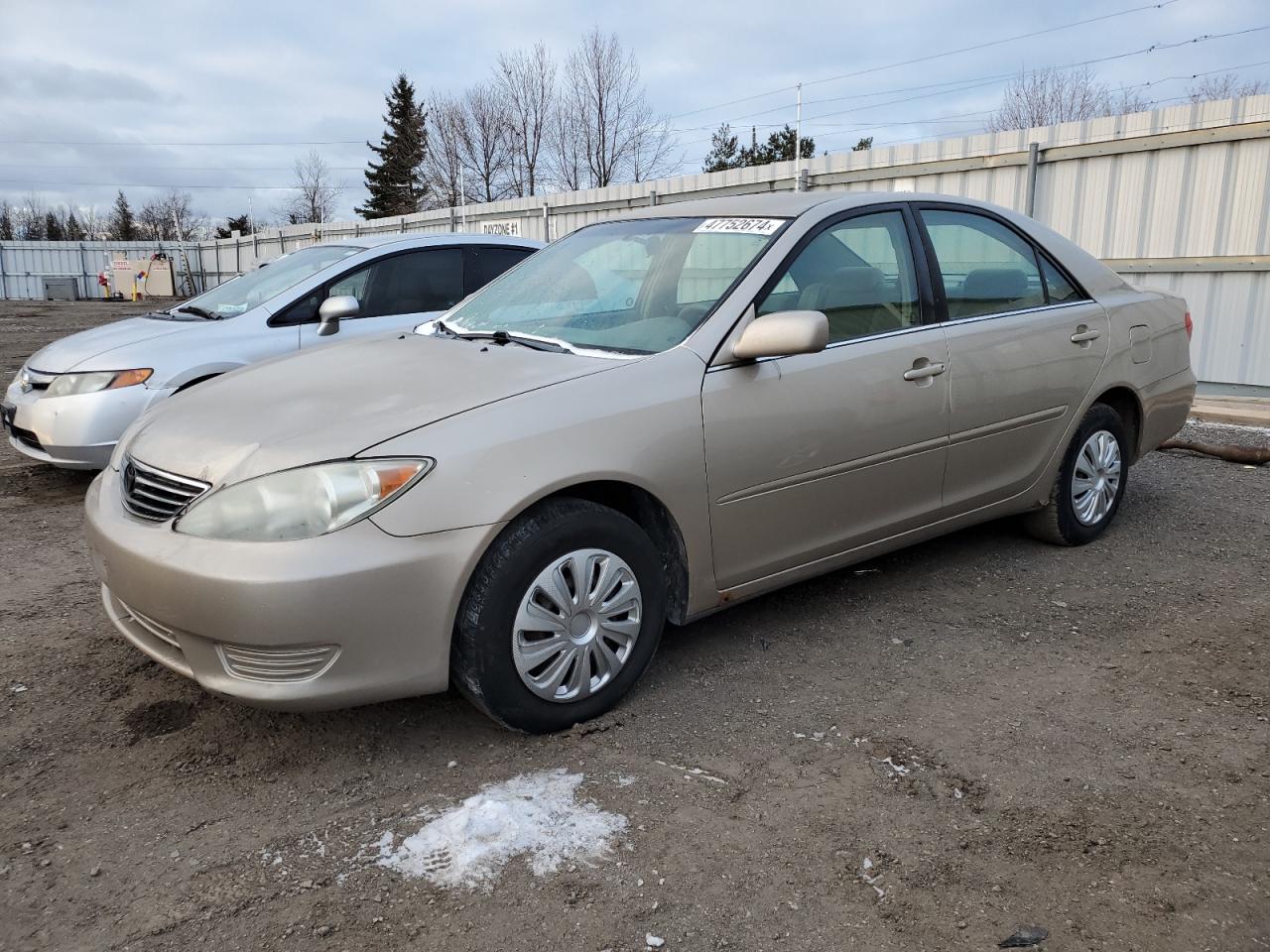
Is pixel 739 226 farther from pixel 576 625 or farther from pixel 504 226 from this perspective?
pixel 504 226

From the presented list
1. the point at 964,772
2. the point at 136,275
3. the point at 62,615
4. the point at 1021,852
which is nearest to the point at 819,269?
the point at 964,772

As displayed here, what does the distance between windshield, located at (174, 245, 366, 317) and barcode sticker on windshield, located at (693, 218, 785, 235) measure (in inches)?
138

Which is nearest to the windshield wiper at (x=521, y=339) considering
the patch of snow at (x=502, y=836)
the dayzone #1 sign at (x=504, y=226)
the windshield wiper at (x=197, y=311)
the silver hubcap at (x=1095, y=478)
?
the patch of snow at (x=502, y=836)

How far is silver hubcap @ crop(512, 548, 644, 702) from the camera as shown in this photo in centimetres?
288

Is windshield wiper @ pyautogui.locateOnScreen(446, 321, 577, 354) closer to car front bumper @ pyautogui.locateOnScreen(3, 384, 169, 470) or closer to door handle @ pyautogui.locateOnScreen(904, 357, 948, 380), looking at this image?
door handle @ pyautogui.locateOnScreen(904, 357, 948, 380)

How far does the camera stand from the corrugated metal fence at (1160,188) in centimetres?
807

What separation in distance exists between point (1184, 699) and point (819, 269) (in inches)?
75.4

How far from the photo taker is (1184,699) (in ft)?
10.8

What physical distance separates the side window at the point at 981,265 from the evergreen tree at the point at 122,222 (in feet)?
250

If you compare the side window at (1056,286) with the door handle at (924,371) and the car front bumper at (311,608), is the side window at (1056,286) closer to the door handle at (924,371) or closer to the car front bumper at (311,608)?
the door handle at (924,371)

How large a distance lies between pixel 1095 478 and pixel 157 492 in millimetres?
4040

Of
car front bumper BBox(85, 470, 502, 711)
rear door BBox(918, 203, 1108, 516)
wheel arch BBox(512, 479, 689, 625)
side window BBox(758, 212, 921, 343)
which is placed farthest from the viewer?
rear door BBox(918, 203, 1108, 516)

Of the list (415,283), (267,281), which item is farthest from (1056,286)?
(267,281)

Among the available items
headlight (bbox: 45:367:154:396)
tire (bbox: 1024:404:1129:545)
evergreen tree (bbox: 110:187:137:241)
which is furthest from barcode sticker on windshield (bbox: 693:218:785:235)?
evergreen tree (bbox: 110:187:137:241)
